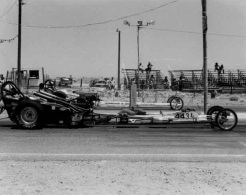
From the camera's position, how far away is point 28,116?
41.0ft

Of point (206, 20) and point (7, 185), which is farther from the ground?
point (206, 20)

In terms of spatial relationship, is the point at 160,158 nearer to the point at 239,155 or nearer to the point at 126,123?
the point at 239,155

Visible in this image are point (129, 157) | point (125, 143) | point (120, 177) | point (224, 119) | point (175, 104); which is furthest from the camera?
point (175, 104)

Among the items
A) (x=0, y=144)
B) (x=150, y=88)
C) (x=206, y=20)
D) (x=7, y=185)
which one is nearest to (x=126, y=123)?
(x=0, y=144)

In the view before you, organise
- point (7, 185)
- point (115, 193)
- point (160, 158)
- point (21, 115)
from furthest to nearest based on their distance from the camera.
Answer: point (21, 115), point (160, 158), point (7, 185), point (115, 193)

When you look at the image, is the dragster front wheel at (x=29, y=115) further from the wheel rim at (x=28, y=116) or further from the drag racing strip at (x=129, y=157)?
the drag racing strip at (x=129, y=157)

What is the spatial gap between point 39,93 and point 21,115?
33.0 inches

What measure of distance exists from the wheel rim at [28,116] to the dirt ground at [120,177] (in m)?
4.82

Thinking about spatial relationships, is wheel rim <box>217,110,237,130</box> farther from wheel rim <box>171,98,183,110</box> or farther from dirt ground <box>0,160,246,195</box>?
wheel rim <box>171,98,183,110</box>

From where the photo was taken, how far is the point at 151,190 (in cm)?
570

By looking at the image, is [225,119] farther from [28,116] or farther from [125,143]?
[28,116]

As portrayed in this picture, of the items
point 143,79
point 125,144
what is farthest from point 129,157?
point 143,79

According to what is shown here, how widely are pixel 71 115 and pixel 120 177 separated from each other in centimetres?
636

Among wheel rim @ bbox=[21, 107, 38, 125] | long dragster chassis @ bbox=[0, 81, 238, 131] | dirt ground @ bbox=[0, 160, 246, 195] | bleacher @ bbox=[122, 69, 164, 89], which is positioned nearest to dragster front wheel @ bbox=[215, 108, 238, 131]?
long dragster chassis @ bbox=[0, 81, 238, 131]
